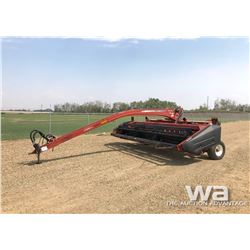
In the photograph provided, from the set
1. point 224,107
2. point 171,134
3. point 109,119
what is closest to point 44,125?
point 109,119

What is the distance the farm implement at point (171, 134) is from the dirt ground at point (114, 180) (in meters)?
0.42

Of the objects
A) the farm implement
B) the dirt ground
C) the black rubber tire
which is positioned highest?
the farm implement

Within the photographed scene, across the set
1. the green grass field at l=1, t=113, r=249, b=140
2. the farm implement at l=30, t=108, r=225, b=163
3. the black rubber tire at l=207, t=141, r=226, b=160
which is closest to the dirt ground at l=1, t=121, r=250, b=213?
the black rubber tire at l=207, t=141, r=226, b=160

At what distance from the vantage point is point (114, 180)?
5473 millimetres

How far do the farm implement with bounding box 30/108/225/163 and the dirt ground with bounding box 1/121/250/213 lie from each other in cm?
42

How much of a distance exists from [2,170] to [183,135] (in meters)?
4.46

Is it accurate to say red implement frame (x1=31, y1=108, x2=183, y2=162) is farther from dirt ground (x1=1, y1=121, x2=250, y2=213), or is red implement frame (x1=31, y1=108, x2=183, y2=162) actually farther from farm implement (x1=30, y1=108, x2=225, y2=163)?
dirt ground (x1=1, y1=121, x2=250, y2=213)

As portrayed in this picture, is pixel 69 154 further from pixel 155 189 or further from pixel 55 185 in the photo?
pixel 155 189

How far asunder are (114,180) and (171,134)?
2691 millimetres

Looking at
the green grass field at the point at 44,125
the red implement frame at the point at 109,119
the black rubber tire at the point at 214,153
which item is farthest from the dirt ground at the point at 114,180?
the green grass field at the point at 44,125

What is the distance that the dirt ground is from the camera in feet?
13.8

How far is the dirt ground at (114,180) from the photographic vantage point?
420cm

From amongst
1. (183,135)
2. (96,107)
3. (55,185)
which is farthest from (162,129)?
(96,107)

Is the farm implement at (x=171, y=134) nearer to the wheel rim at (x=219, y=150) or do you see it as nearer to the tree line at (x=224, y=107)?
the wheel rim at (x=219, y=150)
